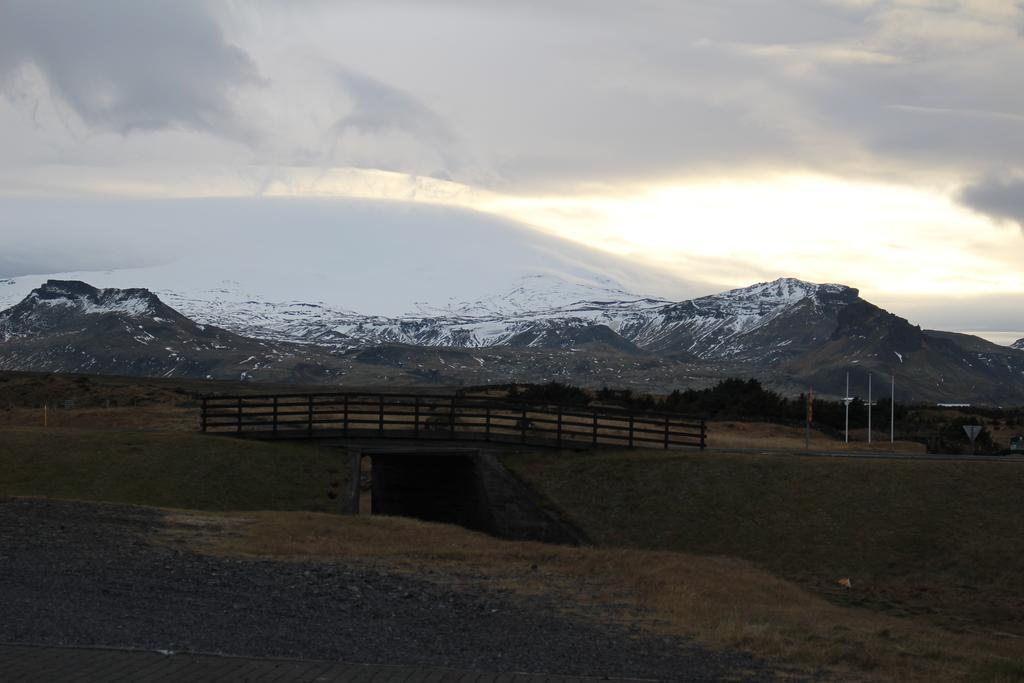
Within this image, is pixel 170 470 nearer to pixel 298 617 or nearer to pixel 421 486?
pixel 421 486

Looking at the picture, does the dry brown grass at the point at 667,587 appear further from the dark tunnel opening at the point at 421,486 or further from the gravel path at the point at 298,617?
the dark tunnel opening at the point at 421,486

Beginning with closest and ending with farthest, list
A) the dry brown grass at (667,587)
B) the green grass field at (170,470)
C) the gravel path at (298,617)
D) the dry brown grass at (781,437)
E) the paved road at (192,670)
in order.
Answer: the paved road at (192,670) < the gravel path at (298,617) < the dry brown grass at (667,587) < the green grass field at (170,470) < the dry brown grass at (781,437)

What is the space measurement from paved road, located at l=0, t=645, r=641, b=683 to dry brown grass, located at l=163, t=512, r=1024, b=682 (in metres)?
4.59

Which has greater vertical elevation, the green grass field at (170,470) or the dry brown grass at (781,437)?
the dry brown grass at (781,437)

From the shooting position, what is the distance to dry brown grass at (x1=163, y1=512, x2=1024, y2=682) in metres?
17.7

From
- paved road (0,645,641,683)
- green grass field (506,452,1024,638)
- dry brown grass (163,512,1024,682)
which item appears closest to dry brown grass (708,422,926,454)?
green grass field (506,452,1024,638)

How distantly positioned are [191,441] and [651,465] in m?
15.8

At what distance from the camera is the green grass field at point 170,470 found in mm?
36469

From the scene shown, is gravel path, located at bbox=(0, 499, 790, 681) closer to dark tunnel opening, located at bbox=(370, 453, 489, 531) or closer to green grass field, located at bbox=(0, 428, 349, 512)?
green grass field, located at bbox=(0, 428, 349, 512)

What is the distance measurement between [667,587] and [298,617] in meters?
8.39

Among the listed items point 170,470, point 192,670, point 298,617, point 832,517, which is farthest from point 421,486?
point 192,670

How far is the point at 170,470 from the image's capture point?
38.7 metres

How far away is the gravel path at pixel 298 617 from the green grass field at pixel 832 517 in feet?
39.5

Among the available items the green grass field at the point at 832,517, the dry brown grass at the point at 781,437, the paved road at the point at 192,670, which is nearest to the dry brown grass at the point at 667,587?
the green grass field at the point at 832,517
